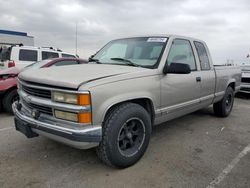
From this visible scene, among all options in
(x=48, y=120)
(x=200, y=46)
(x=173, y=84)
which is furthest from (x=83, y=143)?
(x=200, y=46)

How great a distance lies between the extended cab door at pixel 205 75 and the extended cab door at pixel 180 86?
0.21 m

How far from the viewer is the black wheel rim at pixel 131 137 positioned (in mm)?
3080

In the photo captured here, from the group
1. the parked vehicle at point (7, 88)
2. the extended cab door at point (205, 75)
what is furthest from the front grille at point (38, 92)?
the extended cab door at point (205, 75)

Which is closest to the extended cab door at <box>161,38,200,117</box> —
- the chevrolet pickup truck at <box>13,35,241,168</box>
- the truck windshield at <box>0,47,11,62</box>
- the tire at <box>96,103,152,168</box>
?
the chevrolet pickup truck at <box>13,35,241,168</box>

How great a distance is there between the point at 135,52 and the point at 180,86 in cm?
93

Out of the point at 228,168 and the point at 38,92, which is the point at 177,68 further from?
the point at 38,92

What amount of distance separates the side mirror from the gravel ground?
4.14 feet

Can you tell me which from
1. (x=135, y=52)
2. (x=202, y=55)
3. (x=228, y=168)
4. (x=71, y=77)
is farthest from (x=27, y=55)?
(x=228, y=168)

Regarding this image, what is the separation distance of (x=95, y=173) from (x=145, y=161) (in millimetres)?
754

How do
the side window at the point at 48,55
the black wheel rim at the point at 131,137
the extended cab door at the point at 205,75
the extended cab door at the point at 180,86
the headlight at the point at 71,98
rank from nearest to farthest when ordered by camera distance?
the headlight at the point at 71,98 < the black wheel rim at the point at 131,137 < the extended cab door at the point at 180,86 < the extended cab door at the point at 205,75 < the side window at the point at 48,55

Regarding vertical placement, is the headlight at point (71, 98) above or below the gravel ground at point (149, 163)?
above

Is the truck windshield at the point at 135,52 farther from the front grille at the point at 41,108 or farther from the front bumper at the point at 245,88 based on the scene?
the front bumper at the point at 245,88

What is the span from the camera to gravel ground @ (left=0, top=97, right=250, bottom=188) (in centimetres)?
281

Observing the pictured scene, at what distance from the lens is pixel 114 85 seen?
9.14 ft
